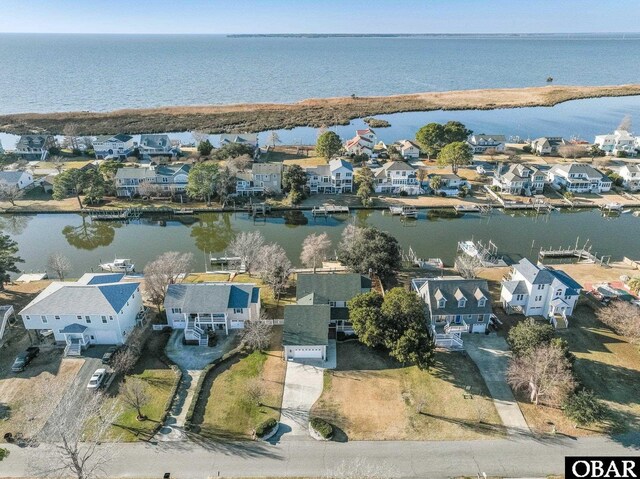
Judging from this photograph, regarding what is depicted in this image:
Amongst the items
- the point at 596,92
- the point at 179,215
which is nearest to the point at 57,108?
the point at 179,215

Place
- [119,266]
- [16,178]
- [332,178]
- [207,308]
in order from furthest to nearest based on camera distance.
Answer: [332,178], [16,178], [119,266], [207,308]

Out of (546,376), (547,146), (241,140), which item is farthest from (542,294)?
(241,140)

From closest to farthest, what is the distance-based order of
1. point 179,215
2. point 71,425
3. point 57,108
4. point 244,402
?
point 71,425 < point 244,402 < point 179,215 < point 57,108

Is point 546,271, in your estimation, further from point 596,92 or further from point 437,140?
→ point 596,92

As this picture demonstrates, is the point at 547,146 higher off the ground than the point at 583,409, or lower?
higher

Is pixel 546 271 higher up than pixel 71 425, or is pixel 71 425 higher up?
pixel 546 271

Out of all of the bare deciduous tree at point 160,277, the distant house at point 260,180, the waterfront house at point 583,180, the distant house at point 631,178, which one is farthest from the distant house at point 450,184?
the bare deciduous tree at point 160,277

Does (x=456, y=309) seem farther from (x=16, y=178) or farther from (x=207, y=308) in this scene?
(x=16, y=178)
